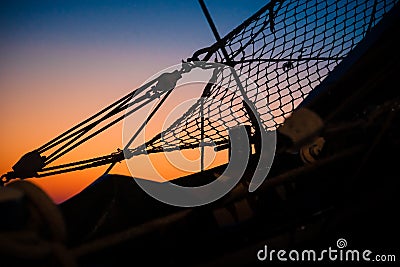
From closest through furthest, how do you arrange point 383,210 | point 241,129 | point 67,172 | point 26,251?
point 26,251 < point 383,210 < point 241,129 < point 67,172

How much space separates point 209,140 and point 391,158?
279 cm

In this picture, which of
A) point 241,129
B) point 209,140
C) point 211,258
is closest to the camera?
point 211,258

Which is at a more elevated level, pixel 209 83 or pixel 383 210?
pixel 209 83

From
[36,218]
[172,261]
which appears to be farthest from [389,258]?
[36,218]

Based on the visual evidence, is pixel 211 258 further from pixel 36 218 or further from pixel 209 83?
pixel 209 83

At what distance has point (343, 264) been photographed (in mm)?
1489

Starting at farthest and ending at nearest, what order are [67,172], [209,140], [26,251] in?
[209,140], [67,172], [26,251]

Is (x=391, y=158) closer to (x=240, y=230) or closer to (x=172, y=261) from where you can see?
(x=240, y=230)

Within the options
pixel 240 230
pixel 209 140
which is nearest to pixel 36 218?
pixel 240 230

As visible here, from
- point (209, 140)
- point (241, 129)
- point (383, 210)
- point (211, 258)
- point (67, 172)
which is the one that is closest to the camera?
point (211, 258)

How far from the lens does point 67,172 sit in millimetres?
3543

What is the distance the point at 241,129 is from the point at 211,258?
111cm

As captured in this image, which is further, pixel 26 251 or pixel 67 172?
pixel 67 172

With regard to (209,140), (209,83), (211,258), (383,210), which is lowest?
(383,210)
